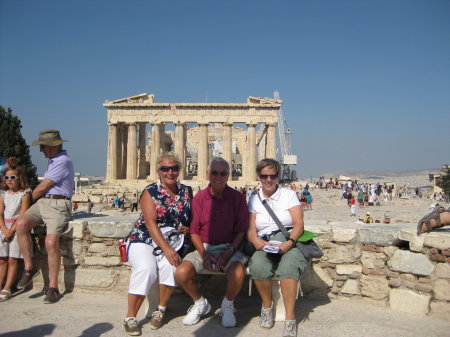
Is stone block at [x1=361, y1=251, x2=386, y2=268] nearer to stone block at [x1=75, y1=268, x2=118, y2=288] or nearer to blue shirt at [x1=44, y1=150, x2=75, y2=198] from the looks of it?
stone block at [x1=75, y1=268, x2=118, y2=288]

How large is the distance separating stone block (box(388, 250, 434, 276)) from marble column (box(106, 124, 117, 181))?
34.6m

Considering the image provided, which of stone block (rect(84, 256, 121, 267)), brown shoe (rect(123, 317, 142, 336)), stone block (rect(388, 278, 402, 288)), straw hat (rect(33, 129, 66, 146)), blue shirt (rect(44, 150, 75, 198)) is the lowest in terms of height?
brown shoe (rect(123, 317, 142, 336))

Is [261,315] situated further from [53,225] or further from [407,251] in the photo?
[53,225]

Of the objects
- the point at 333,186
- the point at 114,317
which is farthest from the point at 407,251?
the point at 333,186

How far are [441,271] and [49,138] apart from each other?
4.60 m

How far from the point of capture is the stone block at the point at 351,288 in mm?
4809

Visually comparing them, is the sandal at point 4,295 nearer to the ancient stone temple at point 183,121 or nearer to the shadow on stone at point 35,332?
the shadow on stone at point 35,332

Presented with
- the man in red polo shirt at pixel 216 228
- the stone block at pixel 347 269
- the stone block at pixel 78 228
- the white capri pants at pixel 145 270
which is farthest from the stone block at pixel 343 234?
the stone block at pixel 78 228

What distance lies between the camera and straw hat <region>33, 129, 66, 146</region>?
5.15m

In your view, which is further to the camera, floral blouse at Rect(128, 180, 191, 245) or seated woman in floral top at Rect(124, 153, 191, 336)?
floral blouse at Rect(128, 180, 191, 245)

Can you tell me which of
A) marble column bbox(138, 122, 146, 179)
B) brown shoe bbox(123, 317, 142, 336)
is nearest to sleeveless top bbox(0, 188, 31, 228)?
brown shoe bbox(123, 317, 142, 336)

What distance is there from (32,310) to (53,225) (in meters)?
0.97

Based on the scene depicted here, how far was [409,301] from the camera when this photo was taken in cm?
441

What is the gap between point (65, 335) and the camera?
381cm
